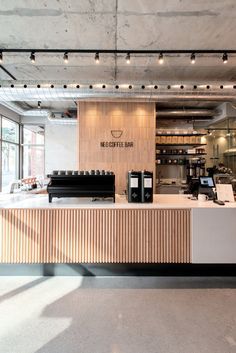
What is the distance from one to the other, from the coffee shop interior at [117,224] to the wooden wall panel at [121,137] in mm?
1439

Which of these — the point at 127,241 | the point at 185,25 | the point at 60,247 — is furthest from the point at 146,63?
the point at 60,247

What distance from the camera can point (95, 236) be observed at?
10.8 feet

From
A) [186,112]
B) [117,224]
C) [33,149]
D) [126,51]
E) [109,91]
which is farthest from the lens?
[33,149]

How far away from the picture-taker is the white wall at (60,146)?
30.4ft

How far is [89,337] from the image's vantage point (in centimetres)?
217

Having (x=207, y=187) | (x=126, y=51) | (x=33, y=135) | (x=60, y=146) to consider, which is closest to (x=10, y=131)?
(x=33, y=135)

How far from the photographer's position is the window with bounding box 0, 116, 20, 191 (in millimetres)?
8125

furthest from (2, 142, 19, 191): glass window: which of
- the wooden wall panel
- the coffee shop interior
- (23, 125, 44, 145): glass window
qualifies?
the coffee shop interior

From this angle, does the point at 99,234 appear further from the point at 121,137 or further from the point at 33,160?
the point at 33,160

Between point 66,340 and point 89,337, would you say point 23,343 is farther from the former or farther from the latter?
point 89,337

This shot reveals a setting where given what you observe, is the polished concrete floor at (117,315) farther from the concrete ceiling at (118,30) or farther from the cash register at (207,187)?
the concrete ceiling at (118,30)

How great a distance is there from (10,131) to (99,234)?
689 centimetres

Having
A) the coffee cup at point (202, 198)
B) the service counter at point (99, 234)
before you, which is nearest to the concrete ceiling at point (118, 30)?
the coffee cup at point (202, 198)

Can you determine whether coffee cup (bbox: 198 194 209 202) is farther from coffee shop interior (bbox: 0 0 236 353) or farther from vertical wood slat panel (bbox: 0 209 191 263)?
vertical wood slat panel (bbox: 0 209 191 263)
